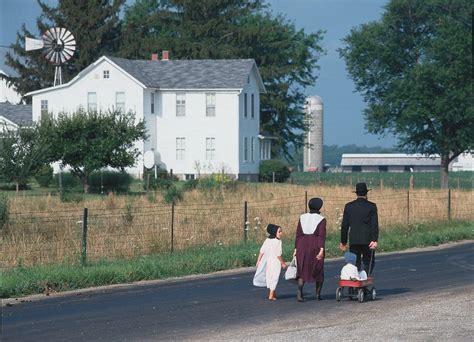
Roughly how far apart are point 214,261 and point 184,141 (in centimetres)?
4781

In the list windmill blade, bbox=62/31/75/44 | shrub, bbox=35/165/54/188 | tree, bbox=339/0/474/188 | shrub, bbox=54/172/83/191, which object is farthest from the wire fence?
windmill blade, bbox=62/31/75/44

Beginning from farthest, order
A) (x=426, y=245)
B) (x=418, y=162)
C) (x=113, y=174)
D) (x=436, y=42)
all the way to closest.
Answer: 1. (x=418, y=162)
2. (x=436, y=42)
3. (x=113, y=174)
4. (x=426, y=245)

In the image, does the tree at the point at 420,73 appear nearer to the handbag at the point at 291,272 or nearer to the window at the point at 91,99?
the window at the point at 91,99

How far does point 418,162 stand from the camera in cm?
14588

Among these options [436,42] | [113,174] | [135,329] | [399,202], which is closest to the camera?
[135,329]

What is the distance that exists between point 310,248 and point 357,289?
1068 mm

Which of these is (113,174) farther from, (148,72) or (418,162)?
(418,162)

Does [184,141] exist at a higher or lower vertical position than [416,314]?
higher

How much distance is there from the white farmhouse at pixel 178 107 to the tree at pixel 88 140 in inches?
438

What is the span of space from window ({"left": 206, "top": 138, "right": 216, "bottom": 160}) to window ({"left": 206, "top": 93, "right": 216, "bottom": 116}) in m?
1.75

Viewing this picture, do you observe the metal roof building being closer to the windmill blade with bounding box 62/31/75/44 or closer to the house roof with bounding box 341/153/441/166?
the house roof with bounding box 341/153/441/166

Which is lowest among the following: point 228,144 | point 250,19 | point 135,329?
point 135,329

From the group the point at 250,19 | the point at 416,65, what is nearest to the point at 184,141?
the point at 416,65

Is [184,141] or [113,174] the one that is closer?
[113,174]
